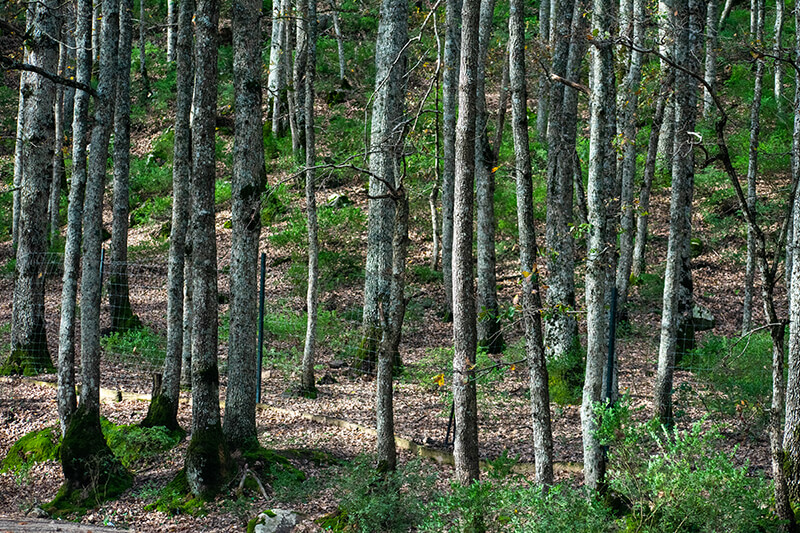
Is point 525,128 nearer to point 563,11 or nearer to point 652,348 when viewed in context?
point 563,11

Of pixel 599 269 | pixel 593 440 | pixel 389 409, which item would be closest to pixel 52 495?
pixel 389 409

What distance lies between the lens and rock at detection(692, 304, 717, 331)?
13008 millimetres

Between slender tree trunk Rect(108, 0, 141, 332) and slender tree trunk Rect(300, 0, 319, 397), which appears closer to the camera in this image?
slender tree trunk Rect(300, 0, 319, 397)

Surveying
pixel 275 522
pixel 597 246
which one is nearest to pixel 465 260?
pixel 597 246

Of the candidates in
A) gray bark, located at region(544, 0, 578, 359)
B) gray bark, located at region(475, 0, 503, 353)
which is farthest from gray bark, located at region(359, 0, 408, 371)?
gray bark, located at region(544, 0, 578, 359)

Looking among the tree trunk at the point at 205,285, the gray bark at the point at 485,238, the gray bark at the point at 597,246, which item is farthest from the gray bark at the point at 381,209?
the gray bark at the point at 597,246

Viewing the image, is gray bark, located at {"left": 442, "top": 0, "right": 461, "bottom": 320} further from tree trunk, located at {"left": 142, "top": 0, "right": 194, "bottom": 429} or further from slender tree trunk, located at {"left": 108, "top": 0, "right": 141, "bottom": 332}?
slender tree trunk, located at {"left": 108, "top": 0, "right": 141, "bottom": 332}

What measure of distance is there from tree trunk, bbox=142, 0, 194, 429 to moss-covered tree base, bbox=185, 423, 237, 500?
1.56 metres

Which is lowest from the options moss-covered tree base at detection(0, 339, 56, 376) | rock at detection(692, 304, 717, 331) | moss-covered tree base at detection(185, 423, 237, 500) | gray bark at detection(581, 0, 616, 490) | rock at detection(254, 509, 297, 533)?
rock at detection(254, 509, 297, 533)

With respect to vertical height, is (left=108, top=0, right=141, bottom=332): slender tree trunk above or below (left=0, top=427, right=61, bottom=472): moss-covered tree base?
above

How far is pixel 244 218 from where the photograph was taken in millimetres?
7113

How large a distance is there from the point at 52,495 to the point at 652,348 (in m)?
9.05

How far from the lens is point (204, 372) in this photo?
22.8 ft

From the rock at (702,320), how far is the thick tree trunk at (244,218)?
29.3 feet
